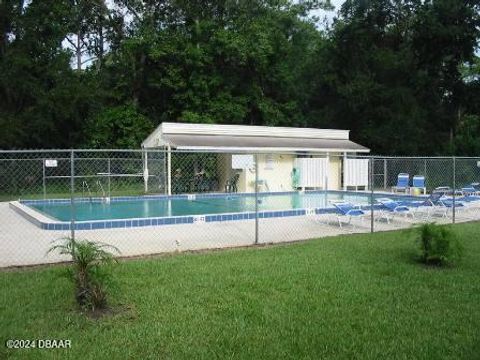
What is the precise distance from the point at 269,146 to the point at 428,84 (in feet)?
53.1

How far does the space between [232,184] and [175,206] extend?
193 inches

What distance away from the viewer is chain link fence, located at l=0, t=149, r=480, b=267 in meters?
10.8

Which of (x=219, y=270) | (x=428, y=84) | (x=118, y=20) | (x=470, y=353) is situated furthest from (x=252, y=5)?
(x=470, y=353)

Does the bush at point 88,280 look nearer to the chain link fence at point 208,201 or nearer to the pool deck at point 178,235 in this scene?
the chain link fence at point 208,201

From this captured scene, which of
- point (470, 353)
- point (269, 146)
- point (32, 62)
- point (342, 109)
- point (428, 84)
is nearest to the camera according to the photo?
point (470, 353)

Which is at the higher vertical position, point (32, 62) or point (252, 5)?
point (252, 5)

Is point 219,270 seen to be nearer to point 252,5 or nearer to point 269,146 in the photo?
point 269,146

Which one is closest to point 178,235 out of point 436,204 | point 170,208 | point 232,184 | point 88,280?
point 88,280

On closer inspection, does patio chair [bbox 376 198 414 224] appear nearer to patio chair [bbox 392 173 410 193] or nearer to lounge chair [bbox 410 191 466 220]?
lounge chair [bbox 410 191 466 220]

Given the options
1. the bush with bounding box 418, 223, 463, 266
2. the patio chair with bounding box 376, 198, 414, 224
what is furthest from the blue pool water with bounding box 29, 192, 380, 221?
the bush with bounding box 418, 223, 463, 266

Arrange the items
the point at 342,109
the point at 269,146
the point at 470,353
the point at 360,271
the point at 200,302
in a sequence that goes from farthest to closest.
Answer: the point at 342,109 → the point at 269,146 → the point at 360,271 → the point at 200,302 → the point at 470,353

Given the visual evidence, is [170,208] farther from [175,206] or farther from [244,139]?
[244,139]

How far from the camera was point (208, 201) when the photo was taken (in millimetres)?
19938

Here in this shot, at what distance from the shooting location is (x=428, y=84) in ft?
111
